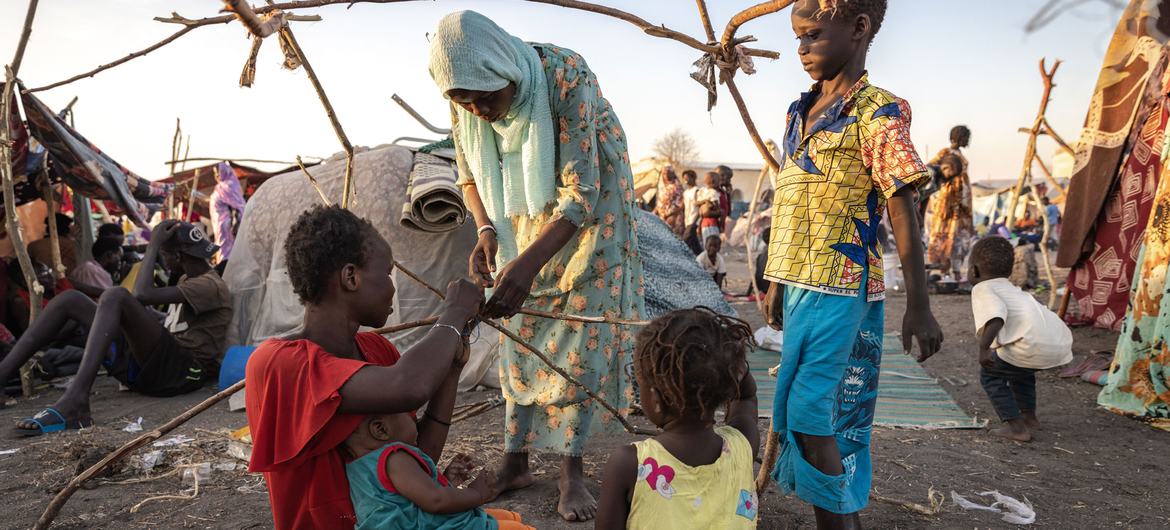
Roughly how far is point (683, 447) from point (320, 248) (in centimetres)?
90

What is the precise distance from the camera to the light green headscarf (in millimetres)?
2275

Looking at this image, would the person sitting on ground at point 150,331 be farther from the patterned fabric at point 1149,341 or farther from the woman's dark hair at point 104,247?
the patterned fabric at point 1149,341

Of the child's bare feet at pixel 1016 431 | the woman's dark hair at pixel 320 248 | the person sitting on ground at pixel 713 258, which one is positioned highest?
the woman's dark hair at pixel 320 248

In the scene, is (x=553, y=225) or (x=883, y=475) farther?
(x=883, y=475)

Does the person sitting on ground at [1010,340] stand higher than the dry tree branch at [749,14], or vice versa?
the dry tree branch at [749,14]

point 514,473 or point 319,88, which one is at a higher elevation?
point 319,88

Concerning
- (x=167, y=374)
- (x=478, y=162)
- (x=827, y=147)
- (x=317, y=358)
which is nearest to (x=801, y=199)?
(x=827, y=147)

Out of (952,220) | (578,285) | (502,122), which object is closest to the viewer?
(502,122)

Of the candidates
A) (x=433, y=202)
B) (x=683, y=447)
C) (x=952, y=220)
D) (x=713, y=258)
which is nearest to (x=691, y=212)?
(x=713, y=258)

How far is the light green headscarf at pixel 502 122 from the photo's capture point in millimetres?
2275

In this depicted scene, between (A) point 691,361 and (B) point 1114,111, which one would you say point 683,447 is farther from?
(B) point 1114,111

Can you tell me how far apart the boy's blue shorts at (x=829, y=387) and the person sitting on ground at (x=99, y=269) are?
464 centimetres

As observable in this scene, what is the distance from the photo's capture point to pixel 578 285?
2.67 meters

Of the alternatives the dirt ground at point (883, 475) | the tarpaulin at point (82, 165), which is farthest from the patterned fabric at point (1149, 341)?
the tarpaulin at point (82, 165)
